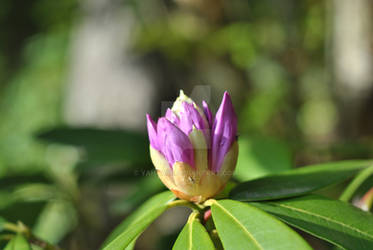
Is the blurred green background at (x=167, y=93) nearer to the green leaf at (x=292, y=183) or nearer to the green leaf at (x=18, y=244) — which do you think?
the green leaf at (x=292, y=183)

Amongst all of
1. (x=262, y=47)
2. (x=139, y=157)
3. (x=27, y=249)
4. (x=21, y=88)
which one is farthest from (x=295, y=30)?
(x=21, y=88)

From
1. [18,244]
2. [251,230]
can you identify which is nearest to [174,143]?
[251,230]

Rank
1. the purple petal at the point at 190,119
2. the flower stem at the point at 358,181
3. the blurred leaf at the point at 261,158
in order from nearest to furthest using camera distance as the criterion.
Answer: the purple petal at the point at 190,119 → the flower stem at the point at 358,181 → the blurred leaf at the point at 261,158

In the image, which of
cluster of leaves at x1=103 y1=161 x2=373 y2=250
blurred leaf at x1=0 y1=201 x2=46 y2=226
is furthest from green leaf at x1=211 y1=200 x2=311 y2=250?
blurred leaf at x1=0 y1=201 x2=46 y2=226

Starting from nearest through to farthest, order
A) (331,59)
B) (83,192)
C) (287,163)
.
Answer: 1. (287,163)
2. (83,192)
3. (331,59)

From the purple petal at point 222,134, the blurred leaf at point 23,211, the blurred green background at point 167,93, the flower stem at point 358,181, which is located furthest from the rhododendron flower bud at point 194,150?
the blurred leaf at point 23,211

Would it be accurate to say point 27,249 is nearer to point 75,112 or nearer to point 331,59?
point 331,59
